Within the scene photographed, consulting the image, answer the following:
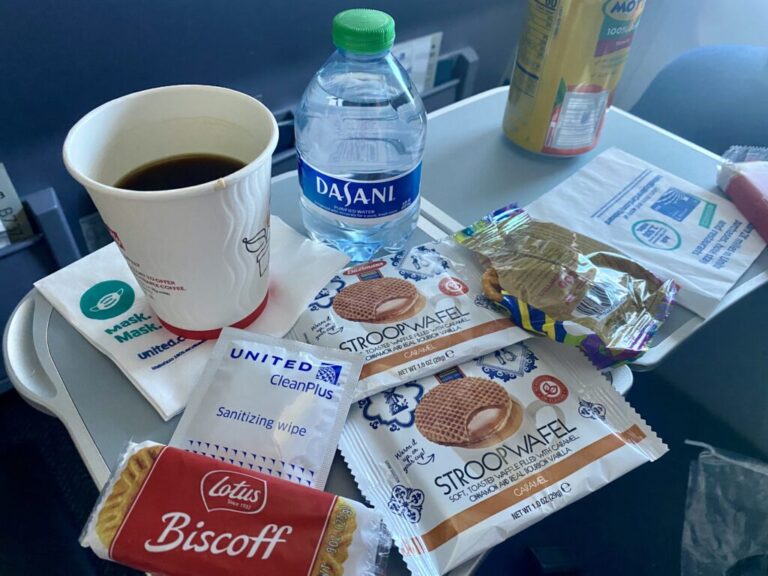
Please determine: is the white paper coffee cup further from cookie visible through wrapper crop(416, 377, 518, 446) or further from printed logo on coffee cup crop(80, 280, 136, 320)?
cookie visible through wrapper crop(416, 377, 518, 446)

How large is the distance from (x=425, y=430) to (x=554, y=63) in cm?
46

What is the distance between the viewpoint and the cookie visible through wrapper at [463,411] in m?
0.47

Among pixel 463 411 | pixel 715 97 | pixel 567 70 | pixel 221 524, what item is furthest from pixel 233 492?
pixel 715 97

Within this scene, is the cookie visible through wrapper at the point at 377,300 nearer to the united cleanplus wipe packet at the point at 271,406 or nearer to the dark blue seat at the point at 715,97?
the united cleanplus wipe packet at the point at 271,406

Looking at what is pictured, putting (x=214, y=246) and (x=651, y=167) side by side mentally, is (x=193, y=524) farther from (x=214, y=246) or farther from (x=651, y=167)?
(x=651, y=167)

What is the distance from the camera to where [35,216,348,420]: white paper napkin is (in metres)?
0.50

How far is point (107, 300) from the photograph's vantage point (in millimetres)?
560

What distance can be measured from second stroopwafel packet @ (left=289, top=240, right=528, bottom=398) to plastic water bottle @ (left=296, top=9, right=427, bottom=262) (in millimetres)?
52

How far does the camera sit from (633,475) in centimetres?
94

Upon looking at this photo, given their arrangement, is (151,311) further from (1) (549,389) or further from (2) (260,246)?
(1) (549,389)

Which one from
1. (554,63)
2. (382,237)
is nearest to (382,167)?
(382,237)

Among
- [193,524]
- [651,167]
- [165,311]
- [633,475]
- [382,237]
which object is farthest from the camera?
[633,475]

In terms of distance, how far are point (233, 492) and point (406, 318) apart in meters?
0.22

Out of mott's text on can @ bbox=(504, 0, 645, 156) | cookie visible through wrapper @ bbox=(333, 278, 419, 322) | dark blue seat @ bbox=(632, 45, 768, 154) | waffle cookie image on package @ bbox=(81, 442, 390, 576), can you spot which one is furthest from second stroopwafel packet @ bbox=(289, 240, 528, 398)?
dark blue seat @ bbox=(632, 45, 768, 154)
